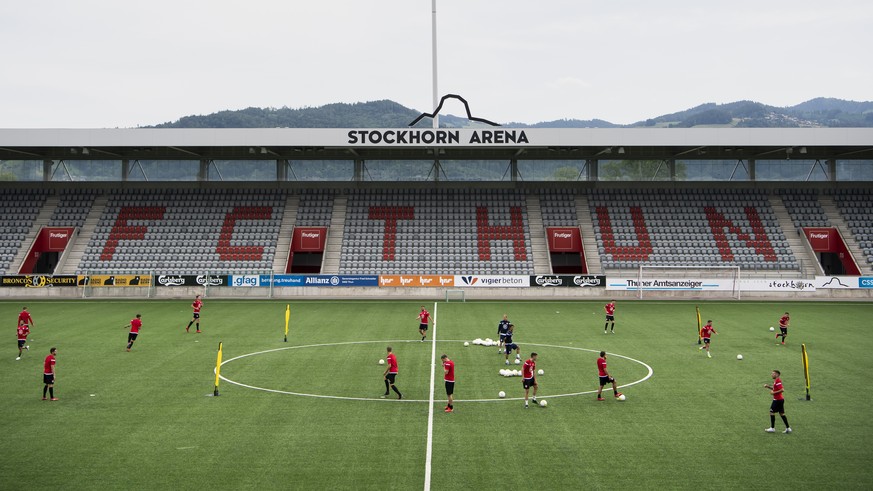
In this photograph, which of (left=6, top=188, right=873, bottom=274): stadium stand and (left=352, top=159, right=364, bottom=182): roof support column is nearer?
(left=6, top=188, right=873, bottom=274): stadium stand

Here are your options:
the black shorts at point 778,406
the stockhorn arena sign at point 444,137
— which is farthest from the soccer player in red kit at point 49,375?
the stockhorn arena sign at point 444,137

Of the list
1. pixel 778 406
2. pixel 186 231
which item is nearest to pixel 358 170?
pixel 186 231

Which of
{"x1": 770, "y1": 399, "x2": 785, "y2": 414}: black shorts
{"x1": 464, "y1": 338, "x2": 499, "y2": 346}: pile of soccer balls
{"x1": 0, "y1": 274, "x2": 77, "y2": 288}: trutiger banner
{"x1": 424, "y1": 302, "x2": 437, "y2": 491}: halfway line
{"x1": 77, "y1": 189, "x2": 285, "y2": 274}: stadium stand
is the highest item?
{"x1": 77, "y1": 189, "x2": 285, "y2": 274}: stadium stand

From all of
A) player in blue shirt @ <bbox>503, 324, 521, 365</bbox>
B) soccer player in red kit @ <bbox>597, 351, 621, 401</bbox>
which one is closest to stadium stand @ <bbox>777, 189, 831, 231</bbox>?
player in blue shirt @ <bbox>503, 324, 521, 365</bbox>

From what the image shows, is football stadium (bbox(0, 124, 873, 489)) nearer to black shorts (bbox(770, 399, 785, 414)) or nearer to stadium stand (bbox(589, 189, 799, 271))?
stadium stand (bbox(589, 189, 799, 271))

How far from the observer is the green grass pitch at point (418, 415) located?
13.9 meters

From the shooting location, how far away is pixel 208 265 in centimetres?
5325

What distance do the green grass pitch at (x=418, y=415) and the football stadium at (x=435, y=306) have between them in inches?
4.3

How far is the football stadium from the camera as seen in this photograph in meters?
15.2

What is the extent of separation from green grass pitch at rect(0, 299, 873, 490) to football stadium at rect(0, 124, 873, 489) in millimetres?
109

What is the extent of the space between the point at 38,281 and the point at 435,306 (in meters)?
29.2

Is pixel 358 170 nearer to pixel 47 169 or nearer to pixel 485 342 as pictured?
pixel 47 169

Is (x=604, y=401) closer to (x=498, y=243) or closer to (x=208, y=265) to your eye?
(x=498, y=243)

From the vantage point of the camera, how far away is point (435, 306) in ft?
146
